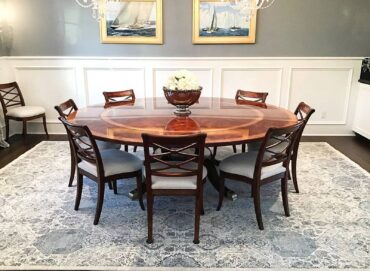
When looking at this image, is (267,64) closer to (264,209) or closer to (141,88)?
(141,88)

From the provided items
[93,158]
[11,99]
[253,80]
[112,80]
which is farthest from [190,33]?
[93,158]

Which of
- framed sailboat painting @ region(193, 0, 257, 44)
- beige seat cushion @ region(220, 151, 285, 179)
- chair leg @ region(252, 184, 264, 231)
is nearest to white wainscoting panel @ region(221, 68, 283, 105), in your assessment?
framed sailboat painting @ region(193, 0, 257, 44)

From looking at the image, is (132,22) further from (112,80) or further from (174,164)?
(174,164)

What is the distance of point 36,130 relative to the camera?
5207mm

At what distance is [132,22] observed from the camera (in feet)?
15.6

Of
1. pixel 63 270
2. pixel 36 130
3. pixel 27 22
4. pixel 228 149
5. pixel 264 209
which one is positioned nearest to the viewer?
pixel 63 270

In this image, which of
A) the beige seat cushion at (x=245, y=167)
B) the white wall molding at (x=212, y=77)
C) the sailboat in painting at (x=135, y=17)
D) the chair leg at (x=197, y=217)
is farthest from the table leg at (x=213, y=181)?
the sailboat in painting at (x=135, y=17)

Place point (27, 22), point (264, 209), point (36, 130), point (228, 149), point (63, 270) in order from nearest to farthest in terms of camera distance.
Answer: point (63, 270) → point (264, 209) → point (228, 149) → point (27, 22) → point (36, 130)

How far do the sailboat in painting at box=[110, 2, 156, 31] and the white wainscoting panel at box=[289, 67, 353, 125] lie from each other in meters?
2.23

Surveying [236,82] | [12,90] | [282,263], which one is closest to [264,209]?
[282,263]

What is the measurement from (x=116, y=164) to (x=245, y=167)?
1.02 m

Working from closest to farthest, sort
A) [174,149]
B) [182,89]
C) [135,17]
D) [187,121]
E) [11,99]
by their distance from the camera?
[174,149]
[187,121]
[182,89]
[135,17]
[11,99]

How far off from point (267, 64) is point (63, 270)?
12.9 feet

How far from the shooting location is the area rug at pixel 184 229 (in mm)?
2186
